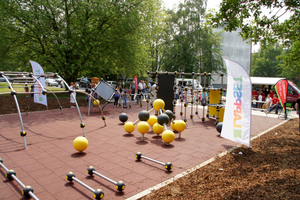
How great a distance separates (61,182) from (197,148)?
14.0 feet

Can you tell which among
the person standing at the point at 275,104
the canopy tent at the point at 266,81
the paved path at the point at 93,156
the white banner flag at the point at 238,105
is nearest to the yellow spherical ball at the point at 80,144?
the paved path at the point at 93,156

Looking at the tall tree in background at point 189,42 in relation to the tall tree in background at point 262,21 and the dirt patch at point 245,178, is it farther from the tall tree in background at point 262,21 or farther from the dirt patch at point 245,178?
the dirt patch at point 245,178

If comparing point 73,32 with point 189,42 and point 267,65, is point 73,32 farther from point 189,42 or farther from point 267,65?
point 267,65

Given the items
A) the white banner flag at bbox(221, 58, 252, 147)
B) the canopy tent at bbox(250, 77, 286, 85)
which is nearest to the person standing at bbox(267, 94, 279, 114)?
the canopy tent at bbox(250, 77, 286, 85)

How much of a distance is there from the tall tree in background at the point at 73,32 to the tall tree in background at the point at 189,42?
57.6 ft

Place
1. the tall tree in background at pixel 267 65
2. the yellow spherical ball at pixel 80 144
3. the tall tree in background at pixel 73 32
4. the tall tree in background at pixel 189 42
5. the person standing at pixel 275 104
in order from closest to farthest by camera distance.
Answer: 1. the yellow spherical ball at pixel 80 144
2. the person standing at pixel 275 104
3. the tall tree in background at pixel 73 32
4. the tall tree in background at pixel 189 42
5. the tall tree in background at pixel 267 65

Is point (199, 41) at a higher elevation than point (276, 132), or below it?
higher

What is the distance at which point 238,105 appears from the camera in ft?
21.8

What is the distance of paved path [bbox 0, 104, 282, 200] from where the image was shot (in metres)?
4.52

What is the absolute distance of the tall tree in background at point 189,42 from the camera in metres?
36.8

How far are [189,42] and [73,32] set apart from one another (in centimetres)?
2349

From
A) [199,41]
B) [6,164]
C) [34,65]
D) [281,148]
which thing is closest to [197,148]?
[281,148]

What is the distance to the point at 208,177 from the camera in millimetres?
4941

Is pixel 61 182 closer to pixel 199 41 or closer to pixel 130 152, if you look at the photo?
pixel 130 152
